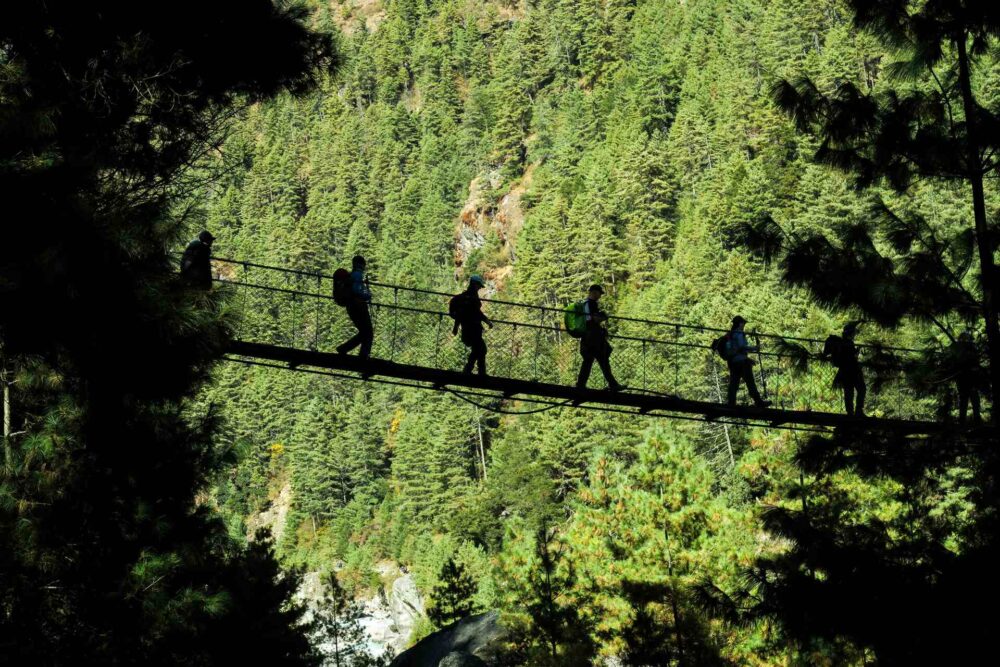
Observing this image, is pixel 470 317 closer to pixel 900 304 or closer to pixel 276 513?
pixel 900 304

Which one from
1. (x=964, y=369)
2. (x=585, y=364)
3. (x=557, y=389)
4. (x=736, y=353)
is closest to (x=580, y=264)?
(x=736, y=353)

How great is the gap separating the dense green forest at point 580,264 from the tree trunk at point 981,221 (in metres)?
0.19

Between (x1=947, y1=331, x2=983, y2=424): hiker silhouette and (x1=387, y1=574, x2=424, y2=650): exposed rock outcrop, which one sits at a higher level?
(x1=387, y1=574, x2=424, y2=650): exposed rock outcrop

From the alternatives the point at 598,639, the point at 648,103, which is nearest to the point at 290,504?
the point at 648,103

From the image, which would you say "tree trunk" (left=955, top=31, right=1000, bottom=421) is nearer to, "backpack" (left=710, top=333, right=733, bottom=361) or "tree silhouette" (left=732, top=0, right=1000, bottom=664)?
"tree silhouette" (left=732, top=0, right=1000, bottom=664)

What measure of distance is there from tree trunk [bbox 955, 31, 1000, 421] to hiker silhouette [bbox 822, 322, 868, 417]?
0.94 metres

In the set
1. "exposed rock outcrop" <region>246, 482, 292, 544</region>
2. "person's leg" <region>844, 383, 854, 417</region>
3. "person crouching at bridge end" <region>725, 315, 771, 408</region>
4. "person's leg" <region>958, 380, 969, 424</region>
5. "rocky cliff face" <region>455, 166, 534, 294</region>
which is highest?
"rocky cliff face" <region>455, 166, 534, 294</region>

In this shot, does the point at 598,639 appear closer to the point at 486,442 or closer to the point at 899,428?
the point at 899,428

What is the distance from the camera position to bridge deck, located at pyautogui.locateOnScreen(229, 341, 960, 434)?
756 cm

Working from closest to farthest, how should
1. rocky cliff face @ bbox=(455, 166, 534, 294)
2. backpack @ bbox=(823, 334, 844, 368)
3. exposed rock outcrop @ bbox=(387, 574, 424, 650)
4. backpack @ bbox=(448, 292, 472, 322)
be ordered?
backpack @ bbox=(823, 334, 844, 368)
backpack @ bbox=(448, 292, 472, 322)
exposed rock outcrop @ bbox=(387, 574, 424, 650)
rocky cliff face @ bbox=(455, 166, 534, 294)

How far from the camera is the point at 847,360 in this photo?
8094 millimetres

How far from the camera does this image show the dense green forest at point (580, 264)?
15.3 m

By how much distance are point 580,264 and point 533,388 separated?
4959cm

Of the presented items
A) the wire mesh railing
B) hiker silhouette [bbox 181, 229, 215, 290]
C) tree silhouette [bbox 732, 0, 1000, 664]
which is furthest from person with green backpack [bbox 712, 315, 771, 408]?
hiker silhouette [bbox 181, 229, 215, 290]
